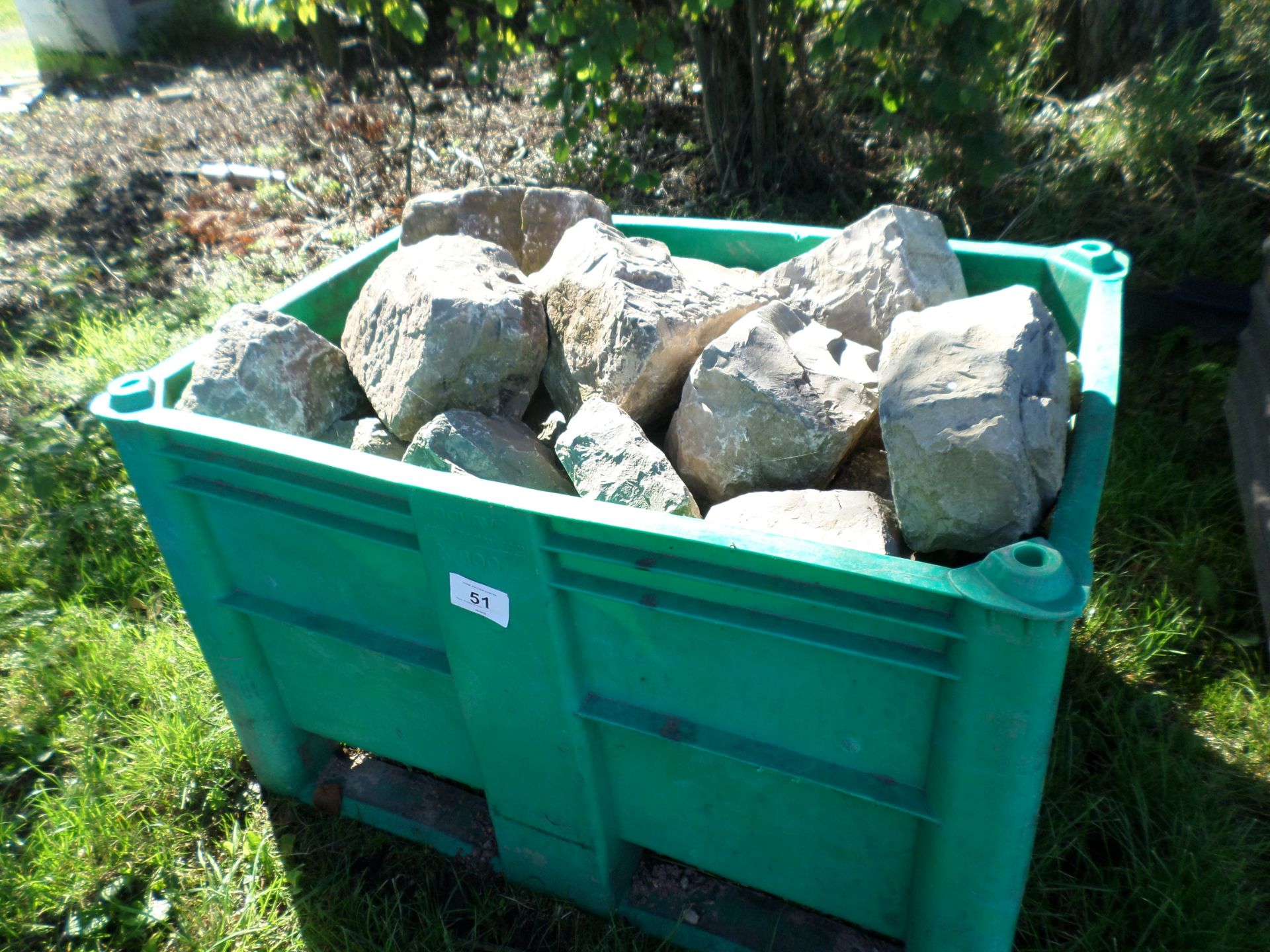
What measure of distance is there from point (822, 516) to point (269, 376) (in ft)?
3.86

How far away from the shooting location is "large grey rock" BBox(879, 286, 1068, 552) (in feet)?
4.51

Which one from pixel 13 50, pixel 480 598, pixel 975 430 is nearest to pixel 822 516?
pixel 975 430

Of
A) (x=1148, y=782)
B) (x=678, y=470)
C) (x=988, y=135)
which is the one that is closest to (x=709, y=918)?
(x=678, y=470)

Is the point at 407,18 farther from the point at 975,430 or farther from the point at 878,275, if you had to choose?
the point at 975,430

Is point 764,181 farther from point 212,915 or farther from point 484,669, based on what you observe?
point 212,915

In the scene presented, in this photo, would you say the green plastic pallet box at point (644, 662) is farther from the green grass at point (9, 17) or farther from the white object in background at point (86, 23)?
the green grass at point (9, 17)

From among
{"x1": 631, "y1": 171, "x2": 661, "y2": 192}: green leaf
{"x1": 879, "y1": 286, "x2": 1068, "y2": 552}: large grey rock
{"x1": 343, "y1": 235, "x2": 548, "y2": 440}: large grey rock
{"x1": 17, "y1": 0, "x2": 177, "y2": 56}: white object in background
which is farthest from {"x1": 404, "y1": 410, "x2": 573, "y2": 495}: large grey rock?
{"x1": 17, "y1": 0, "x2": 177, "y2": 56}: white object in background

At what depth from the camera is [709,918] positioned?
1.79m

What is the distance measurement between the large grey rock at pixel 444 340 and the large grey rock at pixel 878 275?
659 millimetres

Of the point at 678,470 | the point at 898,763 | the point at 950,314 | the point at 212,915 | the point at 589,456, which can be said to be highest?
the point at 950,314

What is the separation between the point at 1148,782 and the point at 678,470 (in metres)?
1.30

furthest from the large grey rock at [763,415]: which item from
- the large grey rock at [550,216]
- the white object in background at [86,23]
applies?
the white object in background at [86,23]

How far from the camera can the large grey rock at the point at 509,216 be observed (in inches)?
95.1

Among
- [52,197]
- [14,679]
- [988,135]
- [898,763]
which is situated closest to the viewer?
[898,763]
